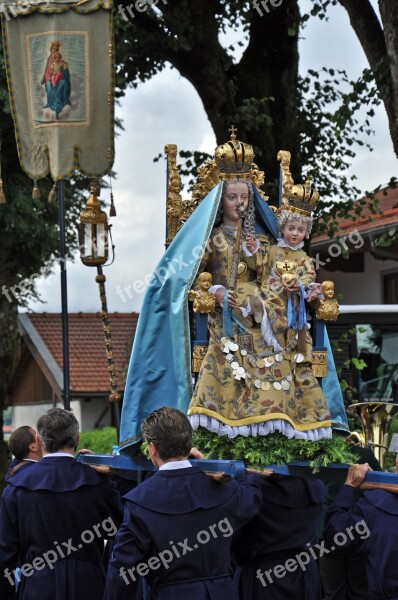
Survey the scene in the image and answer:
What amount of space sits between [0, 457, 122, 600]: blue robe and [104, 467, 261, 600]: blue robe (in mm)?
1054

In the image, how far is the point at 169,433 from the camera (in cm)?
549

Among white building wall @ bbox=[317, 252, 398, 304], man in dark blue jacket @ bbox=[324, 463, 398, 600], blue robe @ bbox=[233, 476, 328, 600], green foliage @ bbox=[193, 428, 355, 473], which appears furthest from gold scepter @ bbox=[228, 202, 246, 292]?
white building wall @ bbox=[317, 252, 398, 304]

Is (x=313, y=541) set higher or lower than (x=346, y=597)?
higher

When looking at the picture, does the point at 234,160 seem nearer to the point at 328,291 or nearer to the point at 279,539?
the point at 328,291

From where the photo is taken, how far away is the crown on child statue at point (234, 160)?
7.58m

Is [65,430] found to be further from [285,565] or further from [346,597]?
[346,597]

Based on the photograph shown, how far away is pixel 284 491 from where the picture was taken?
6.56 meters

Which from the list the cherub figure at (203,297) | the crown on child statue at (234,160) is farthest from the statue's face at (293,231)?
the cherub figure at (203,297)

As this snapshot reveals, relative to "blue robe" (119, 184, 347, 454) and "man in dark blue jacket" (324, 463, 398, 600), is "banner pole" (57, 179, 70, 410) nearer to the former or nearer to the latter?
"blue robe" (119, 184, 347, 454)

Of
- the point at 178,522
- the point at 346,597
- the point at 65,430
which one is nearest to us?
the point at 178,522

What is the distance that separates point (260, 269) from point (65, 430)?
5.59ft

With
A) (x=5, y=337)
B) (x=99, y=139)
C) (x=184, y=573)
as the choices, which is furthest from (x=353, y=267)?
(x=184, y=573)

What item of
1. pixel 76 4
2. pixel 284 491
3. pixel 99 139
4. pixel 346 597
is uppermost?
pixel 76 4

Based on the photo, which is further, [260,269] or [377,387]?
[377,387]
